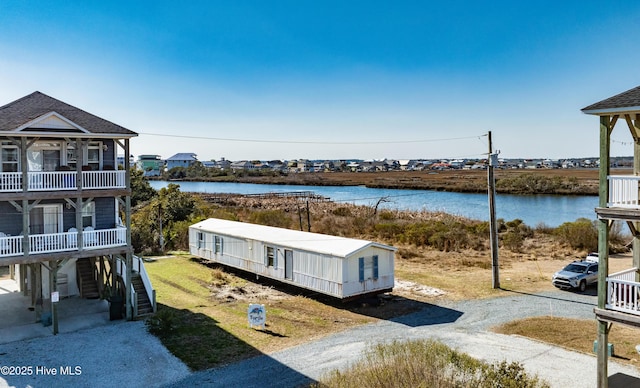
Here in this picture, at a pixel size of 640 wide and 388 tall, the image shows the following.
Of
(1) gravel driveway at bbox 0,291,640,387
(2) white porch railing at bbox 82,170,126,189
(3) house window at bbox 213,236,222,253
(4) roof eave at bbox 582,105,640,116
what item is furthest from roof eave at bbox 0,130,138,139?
(4) roof eave at bbox 582,105,640,116

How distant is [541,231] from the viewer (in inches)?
1484

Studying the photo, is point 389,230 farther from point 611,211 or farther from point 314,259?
point 611,211

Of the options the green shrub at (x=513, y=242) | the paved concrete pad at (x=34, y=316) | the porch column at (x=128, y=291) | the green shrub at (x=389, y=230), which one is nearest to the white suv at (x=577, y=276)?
the green shrub at (x=513, y=242)

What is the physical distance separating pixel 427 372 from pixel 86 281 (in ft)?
56.1

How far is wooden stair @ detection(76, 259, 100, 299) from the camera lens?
68.9 ft

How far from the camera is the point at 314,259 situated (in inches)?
808

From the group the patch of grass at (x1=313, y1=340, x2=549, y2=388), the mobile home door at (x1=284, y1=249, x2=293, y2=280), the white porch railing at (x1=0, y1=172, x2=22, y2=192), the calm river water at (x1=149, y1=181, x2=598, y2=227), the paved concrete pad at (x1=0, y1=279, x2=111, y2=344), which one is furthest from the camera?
the calm river water at (x1=149, y1=181, x2=598, y2=227)

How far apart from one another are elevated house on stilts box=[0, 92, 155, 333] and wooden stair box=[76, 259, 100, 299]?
0.11 metres

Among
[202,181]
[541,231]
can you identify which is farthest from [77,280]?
[202,181]

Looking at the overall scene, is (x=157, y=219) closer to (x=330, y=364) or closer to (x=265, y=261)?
(x=265, y=261)

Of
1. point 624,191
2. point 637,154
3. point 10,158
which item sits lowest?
point 624,191

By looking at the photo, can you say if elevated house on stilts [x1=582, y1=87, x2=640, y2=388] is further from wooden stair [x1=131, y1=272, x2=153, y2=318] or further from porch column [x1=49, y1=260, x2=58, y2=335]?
porch column [x1=49, y1=260, x2=58, y2=335]

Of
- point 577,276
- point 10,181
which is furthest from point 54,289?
point 577,276

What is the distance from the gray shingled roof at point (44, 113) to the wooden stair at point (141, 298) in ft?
21.5
